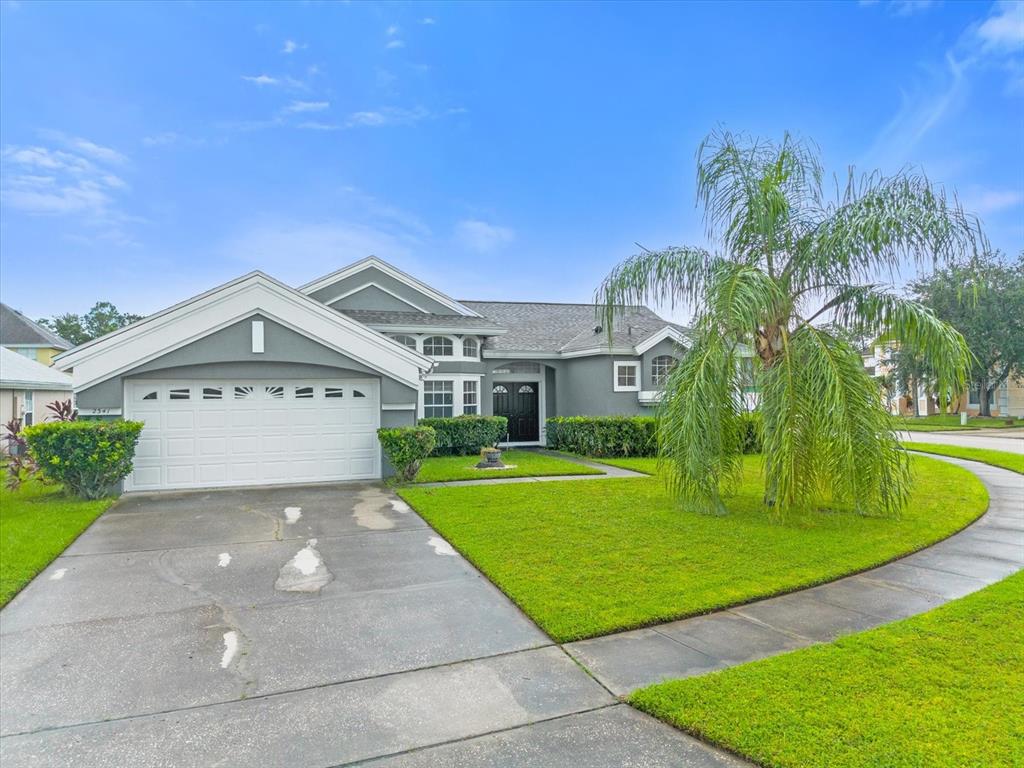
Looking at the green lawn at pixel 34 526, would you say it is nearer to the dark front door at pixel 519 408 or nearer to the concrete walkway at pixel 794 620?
the concrete walkway at pixel 794 620

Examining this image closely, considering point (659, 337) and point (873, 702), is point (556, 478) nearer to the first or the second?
point (659, 337)

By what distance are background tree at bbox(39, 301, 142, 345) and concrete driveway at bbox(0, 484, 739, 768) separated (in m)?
58.7

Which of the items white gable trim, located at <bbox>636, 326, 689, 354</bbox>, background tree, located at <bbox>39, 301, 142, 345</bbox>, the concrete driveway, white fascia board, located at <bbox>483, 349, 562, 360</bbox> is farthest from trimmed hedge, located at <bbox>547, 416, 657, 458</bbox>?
background tree, located at <bbox>39, 301, 142, 345</bbox>

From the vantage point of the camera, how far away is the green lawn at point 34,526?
19.1 feet

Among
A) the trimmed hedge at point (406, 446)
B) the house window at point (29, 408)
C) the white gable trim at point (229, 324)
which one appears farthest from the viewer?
the house window at point (29, 408)

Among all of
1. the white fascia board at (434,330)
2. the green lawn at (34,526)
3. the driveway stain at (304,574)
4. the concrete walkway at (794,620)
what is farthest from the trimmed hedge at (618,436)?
the green lawn at (34,526)

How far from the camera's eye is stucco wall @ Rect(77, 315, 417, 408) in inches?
406

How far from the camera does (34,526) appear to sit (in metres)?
7.74

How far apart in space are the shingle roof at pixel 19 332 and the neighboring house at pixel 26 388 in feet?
→ 46.5

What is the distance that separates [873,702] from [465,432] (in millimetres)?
13179

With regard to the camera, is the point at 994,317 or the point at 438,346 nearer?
the point at 438,346

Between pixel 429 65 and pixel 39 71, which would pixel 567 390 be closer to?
pixel 429 65

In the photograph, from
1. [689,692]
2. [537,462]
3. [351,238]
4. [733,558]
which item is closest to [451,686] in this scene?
[689,692]

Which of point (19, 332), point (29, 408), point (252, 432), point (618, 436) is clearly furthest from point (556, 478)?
point (19, 332)
